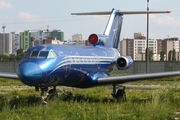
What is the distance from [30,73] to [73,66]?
3.57m

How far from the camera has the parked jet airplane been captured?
45.0ft

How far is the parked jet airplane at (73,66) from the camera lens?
13.7 m

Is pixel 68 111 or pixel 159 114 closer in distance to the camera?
pixel 159 114

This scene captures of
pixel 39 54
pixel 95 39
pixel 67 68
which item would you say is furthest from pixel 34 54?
pixel 95 39

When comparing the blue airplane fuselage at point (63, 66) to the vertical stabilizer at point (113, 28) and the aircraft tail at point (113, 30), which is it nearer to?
the aircraft tail at point (113, 30)

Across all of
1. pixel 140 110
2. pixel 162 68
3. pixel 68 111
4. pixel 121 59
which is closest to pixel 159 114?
pixel 140 110

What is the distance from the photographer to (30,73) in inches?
520

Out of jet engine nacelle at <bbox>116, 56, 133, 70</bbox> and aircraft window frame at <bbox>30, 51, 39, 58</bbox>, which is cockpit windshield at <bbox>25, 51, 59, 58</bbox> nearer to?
aircraft window frame at <bbox>30, 51, 39, 58</bbox>

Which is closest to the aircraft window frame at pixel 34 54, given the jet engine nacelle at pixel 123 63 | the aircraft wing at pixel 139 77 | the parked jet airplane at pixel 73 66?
the parked jet airplane at pixel 73 66

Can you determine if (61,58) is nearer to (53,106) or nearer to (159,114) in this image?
(53,106)

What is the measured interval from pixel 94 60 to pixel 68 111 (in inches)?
277

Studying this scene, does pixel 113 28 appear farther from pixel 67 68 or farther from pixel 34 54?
pixel 34 54

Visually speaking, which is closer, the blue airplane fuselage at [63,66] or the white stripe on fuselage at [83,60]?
the blue airplane fuselage at [63,66]

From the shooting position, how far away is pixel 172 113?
40.5ft
